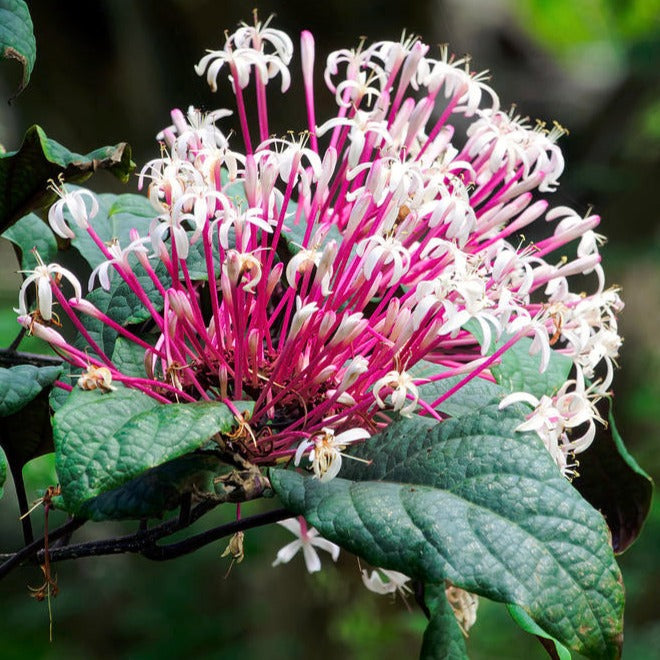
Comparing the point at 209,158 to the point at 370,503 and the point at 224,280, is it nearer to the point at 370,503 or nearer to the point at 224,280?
the point at 224,280

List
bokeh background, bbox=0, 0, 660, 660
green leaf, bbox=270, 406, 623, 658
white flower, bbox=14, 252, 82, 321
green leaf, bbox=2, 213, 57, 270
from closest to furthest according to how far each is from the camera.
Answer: green leaf, bbox=270, 406, 623, 658
white flower, bbox=14, 252, 82, 321
green leaf, bbox=2, 213, 57, 270
bokeh background, bbox=0, 0, 660, 660

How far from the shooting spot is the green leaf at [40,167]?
0.59m

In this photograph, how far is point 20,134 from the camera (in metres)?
2.25

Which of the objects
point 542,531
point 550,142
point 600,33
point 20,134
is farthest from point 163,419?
point 600,33

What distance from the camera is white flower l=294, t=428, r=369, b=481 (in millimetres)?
508

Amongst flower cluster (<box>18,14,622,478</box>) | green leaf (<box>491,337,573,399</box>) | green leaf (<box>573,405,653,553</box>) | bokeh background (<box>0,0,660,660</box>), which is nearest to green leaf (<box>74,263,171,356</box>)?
flower cluster (<box>18,14,622,478</box>)

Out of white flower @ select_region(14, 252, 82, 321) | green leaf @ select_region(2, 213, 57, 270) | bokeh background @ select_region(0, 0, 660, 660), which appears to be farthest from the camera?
bokeh background @ select_region(0, 0, 660, 660)

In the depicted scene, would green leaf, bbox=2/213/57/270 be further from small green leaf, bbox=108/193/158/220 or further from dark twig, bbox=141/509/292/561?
dark twig, bbox=141/509/292/561

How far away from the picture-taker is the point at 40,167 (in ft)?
1.98

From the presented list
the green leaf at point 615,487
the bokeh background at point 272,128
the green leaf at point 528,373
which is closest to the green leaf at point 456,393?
the green leaf at point 528,373

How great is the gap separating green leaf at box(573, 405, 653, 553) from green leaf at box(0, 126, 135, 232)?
0.44 m

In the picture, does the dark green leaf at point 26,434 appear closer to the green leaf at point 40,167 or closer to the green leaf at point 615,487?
the green leaf at point 40,167

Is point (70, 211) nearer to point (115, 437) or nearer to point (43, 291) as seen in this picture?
point (43, 291)

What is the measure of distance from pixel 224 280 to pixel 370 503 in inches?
6.7
